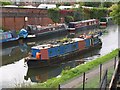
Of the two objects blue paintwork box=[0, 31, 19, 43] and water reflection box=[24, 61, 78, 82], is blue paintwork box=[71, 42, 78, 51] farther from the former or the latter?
blue paintwork box=[0, 31, 19, 43]

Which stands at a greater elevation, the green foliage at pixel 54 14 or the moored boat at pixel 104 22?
the green foliage at pixel 54 14

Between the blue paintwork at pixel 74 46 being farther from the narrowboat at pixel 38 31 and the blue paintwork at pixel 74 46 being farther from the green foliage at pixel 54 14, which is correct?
the green foliage at pixel 54 14

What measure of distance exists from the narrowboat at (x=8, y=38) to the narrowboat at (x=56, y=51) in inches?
226

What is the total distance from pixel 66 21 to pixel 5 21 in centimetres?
864

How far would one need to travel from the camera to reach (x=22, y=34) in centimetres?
2664

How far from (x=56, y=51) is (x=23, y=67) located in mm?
2202

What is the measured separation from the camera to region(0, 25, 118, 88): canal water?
14727 millimetres

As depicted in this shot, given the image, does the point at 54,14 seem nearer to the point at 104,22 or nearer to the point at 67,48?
the point at 104,22

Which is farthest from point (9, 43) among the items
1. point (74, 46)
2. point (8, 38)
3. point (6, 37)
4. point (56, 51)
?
point (56, 51)

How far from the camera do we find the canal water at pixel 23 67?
1473 centimetres

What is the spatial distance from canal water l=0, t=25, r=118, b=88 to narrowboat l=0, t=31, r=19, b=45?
519 millimetres

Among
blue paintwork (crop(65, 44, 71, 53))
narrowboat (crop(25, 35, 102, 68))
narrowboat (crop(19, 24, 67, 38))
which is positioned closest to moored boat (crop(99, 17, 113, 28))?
narrowboat (crop(19, 24, 67, 38))

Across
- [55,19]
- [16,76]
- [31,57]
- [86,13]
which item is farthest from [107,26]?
[16,76]

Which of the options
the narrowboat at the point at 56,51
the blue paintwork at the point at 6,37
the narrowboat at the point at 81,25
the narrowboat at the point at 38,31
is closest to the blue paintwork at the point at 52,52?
the narrowboat at the point at 56,51
